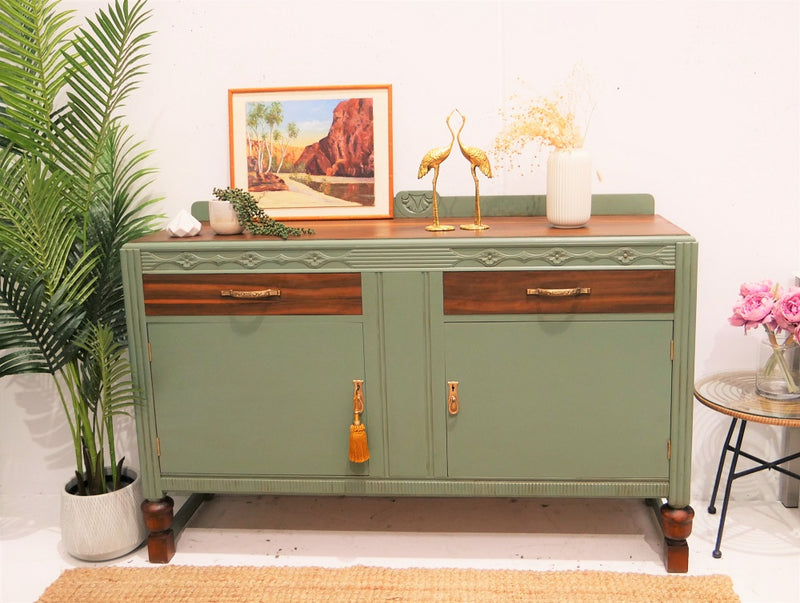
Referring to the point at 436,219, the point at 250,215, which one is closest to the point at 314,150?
the point at 250,215

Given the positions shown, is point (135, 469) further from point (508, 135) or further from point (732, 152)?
point (732, 152)

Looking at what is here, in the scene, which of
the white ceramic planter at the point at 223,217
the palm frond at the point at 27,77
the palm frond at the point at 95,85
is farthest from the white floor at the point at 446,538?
the palm frond at the point at 27,77

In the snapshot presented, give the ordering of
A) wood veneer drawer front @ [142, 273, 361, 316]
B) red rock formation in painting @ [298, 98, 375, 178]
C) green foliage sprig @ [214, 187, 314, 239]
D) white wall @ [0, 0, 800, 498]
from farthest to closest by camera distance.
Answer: red rock formation in painting @ [298, 98, 375, 178] < white wall @ [0, 0, 800, 498] < green foliage sprig @ [214, 187, 314, 239] < wood veneer drawer front @ [142, 273, 361, 316]

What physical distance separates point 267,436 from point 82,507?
26.0 inches

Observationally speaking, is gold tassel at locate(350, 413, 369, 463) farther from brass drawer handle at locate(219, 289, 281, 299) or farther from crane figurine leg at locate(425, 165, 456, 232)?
crane figurine leg at locate(425, 165, 456, 232)

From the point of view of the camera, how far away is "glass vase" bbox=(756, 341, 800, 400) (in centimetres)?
273

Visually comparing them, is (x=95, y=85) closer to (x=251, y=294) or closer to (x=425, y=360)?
(x=251, y=294)

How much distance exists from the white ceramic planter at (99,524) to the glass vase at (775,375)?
2111 mm

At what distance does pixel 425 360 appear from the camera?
260 centimetres

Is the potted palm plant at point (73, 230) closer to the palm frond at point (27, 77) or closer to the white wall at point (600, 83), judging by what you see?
the palm frond at point (27, 77)

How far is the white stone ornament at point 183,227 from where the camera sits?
2.67 metres

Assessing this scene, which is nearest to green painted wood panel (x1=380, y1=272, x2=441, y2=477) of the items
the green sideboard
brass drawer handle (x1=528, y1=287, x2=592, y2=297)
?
the green sideboard

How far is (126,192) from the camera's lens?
2994 mm

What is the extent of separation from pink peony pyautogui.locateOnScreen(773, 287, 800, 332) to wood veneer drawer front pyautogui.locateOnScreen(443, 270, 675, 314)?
43 cm
